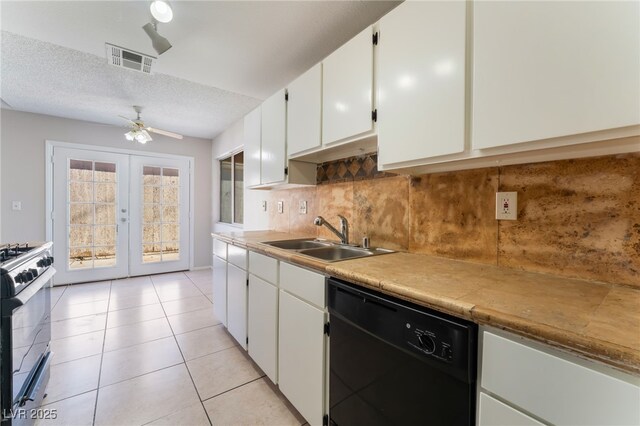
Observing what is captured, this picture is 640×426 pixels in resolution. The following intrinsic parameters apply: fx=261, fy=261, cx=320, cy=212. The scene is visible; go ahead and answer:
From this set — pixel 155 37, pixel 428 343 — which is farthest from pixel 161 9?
pixel 428 343

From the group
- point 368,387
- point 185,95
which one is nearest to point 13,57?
point 185,95

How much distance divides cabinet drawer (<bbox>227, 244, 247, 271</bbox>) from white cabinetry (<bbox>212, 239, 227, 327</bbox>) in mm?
128

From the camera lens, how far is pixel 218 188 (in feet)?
16.4

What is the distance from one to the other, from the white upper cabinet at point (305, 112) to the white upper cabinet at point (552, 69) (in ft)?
3.22

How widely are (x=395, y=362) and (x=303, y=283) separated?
23.7 inches

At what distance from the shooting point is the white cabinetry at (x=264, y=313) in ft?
5.42

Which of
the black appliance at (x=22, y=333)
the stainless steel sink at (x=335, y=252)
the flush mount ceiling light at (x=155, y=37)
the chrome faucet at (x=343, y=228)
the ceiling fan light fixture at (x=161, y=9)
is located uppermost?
the ceiling fan light fixture at (x=161, y=9)

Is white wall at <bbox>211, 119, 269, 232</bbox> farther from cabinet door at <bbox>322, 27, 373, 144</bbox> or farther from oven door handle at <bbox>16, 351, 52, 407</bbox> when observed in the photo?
oven door handle at <bbox>16, 351, 52, 407</bbox>

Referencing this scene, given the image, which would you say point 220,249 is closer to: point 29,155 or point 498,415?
point 498,415

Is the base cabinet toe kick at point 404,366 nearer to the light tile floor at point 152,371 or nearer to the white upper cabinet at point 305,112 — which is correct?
the light tile floor at point 152,371

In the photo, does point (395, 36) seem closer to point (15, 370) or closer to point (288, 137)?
point (288, 137)

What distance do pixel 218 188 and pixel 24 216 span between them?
259cm

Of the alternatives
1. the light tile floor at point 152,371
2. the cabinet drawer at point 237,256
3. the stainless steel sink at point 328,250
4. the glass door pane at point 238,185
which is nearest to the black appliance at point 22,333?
the light tile floor at point 152,371

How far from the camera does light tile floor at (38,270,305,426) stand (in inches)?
60.6
